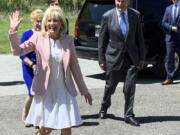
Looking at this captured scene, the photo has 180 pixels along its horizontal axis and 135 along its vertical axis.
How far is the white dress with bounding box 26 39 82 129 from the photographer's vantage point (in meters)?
5.14

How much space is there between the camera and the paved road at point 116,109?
6895mm

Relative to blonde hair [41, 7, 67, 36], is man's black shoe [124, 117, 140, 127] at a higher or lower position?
lower

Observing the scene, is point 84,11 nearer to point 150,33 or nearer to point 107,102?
point 150,33

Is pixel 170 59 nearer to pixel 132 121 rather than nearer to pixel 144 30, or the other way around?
pixel 144 30

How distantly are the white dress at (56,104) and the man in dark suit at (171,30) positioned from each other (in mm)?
5484

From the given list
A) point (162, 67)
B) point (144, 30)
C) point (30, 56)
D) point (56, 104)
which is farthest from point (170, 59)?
point (56, 104)

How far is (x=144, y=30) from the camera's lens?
35.1 feet

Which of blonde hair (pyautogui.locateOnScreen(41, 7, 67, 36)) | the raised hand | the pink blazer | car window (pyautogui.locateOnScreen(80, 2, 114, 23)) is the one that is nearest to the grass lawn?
car window (pyautogui.locateOnScreen(80, 2, 114, 23))

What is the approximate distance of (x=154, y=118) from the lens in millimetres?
7590

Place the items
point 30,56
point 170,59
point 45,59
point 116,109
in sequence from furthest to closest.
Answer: point 170,59, point 116,109, point 30,56, point 45,59

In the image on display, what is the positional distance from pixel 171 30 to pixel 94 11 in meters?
1.95

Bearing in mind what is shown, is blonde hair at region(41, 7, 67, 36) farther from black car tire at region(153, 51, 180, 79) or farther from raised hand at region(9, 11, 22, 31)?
black car tire at region(153, 51, 180, 79)

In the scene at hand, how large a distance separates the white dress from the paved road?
60.4 inches

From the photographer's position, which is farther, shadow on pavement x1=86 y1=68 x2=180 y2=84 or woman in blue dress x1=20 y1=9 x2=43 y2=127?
shadow on pavement x1=86 y1=68 x2=180 y2=84
